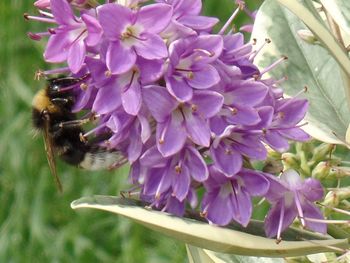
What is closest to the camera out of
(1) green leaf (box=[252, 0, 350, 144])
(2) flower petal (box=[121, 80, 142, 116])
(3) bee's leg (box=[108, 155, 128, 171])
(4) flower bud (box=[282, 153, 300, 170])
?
(2) flower petal (box=[121, 80, 142, 116])

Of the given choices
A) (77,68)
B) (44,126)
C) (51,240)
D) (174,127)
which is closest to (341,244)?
(174,127)

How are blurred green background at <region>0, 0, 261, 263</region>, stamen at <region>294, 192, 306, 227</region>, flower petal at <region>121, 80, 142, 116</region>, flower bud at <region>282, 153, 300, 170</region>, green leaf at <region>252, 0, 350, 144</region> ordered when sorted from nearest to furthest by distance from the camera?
flower petal at <region>121, 80, 142, 116</region> < stamen at <region>294, 192, 306, 227</region> < flower bud at <region>282, 153, 300, 170</region> < green leaf at <region>252, 0, 350, 144</region> < blurred green background at <region>0, 0, 261, 263</region>

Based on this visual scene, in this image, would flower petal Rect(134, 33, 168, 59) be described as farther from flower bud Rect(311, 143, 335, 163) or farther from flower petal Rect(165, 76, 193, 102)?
flower bud Rect(311, 143, 335, 163)

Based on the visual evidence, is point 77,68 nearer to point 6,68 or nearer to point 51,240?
point 51,240

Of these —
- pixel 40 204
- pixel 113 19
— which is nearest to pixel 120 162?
pixel 113 19

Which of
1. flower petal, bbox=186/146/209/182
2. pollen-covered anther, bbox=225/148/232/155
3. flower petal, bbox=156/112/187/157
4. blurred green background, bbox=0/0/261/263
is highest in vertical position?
pollen-covered anther, bbox=225/148/232/155

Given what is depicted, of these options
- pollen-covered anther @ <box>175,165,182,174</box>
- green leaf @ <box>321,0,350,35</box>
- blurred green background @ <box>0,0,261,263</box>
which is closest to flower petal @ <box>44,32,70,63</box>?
pollen-covered anther @ <box>175,165,182,174</box>

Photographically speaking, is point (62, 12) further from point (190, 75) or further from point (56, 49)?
point (190, 75)
